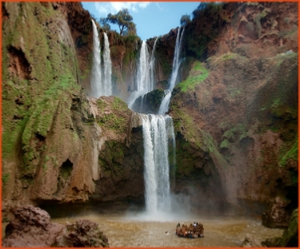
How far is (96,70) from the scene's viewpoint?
2903 cm

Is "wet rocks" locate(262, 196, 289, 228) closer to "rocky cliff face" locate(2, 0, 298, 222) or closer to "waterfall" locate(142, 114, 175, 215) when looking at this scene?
"rocky cliff face" locate(2, 0, 298, 222)

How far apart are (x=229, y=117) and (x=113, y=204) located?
1155 centimetres

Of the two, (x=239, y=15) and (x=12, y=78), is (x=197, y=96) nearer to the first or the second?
(x=239, y=15)

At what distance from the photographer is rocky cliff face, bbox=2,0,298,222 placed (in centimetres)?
1476

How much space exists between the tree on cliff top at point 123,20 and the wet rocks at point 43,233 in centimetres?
3775

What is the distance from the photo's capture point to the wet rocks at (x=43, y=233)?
370 inches

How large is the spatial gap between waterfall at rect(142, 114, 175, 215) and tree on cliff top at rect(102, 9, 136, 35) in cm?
2790

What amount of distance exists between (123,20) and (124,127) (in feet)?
94.7

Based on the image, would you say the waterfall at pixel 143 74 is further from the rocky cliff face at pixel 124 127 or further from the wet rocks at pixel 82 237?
the wet rocks at pixel 82 237

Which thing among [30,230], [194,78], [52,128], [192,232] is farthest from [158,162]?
[30,230]

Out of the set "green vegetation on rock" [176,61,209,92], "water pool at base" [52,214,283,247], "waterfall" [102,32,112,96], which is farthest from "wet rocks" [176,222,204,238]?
"waterfall" [102,32,112,96]

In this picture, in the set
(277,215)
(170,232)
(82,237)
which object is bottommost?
(170,232)

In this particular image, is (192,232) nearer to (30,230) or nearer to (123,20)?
(30,230)

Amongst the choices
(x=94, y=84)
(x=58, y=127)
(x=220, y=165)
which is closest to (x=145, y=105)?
(x=94, y=84)
